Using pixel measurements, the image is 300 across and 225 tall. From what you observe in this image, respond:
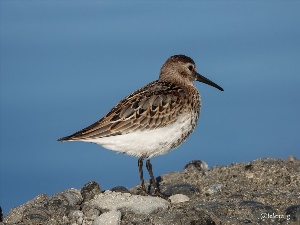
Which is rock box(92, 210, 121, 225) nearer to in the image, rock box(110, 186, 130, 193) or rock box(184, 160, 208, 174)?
rock box(110, 186, 130, 193)

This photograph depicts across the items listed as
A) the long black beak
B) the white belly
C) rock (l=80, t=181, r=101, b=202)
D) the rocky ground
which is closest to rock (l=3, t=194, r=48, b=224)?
the rocky ground

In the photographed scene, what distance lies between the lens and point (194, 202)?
44.2ft

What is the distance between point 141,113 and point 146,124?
295mm

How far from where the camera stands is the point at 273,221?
12.5 meters

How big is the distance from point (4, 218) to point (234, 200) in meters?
4.77

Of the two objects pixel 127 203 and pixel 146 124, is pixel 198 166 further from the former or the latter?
pixel 127 203

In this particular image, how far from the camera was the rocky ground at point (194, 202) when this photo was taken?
12.5 metres

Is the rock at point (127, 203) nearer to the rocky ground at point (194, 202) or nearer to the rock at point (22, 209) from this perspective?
the rocky ground at point (194, 202)

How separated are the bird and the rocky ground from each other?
956mm

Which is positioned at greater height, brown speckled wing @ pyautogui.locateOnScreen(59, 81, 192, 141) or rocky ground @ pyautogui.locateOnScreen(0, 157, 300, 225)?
brown speckled wing @ pyautogui.locateOnScreen(59, 81, 192, 141)

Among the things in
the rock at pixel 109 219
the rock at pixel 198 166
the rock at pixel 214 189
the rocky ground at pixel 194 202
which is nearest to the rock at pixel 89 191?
the rocky ground at pixel 194 202

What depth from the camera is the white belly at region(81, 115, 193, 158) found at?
1370 centimetres

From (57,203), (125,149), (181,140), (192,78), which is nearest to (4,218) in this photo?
(57,203)

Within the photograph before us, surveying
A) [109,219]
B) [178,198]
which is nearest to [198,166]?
[178,198]
